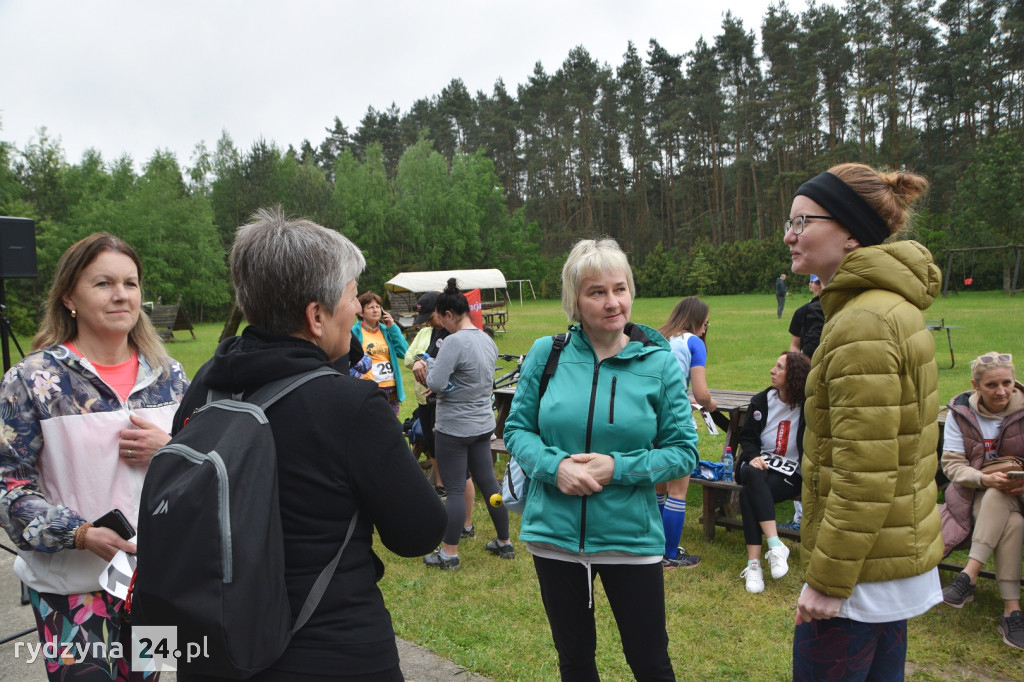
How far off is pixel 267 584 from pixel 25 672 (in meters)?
3.23

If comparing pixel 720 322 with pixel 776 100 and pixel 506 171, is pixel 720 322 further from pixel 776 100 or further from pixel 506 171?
pixel 506 171

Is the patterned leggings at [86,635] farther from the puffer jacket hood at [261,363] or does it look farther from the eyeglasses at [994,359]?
the eyeglasses at [994,359]

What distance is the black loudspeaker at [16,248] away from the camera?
430 cm

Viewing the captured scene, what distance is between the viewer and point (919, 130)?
43.2 meters

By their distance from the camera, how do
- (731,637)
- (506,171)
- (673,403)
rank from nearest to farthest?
1. (673,403)
2. (731,637)
3. (506,171)

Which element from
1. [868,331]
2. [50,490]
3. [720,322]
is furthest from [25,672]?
[720,322]

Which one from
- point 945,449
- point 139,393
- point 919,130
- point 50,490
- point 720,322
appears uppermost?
point 919,130

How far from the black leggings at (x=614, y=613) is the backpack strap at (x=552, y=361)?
0.64 m

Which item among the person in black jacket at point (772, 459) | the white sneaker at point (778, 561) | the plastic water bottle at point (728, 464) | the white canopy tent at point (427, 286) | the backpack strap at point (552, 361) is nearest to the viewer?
the backpack strap at point (552, 361)

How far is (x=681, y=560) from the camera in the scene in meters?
4.91

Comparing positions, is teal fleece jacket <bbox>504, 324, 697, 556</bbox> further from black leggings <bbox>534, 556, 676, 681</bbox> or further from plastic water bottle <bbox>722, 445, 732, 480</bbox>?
plastic water bottle <bbox>722, 445, 732, 480</bbox>

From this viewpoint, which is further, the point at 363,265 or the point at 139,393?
the point at 139,393

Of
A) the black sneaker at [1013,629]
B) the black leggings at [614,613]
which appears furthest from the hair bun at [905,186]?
the black sneaker at [1013,629]

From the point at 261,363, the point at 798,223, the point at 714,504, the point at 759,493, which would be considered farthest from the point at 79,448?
the point at 714,504
